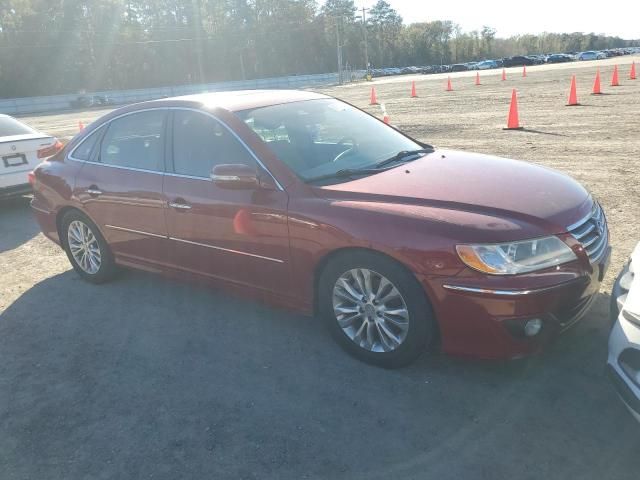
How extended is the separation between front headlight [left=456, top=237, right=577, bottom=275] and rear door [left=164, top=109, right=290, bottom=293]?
1.25 m

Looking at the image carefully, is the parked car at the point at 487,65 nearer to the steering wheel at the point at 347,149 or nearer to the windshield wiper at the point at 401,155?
the windshield wiper at the point at 401,155

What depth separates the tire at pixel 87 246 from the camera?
5.17 m

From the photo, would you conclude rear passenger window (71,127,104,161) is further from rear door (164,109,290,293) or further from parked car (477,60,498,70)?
parked car (477,60,498,70)

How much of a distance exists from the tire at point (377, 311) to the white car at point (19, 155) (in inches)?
243

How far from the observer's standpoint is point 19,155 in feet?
26.9

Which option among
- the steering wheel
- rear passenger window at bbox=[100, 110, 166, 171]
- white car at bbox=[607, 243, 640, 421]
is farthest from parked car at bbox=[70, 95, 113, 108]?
white car at bbox=[607, 243, 640, 421]

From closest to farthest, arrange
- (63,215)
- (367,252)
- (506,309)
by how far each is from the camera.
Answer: (506,309) → (367,252) → (63,215)

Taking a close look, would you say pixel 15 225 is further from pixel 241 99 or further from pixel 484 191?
pixel 484 191

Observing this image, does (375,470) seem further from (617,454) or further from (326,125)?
(326,125)

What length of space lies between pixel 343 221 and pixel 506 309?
3.48 feet

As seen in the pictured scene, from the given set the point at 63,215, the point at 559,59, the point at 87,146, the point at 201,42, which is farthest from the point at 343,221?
the point at 201,42

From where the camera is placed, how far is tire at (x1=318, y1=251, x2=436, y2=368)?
321 centimetres

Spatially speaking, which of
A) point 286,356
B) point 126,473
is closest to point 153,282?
point 286,356

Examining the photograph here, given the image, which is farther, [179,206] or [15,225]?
[15,225]
